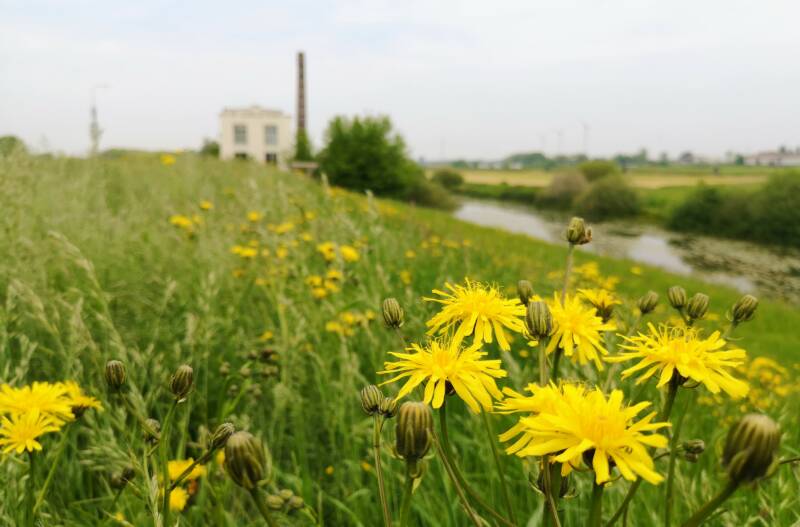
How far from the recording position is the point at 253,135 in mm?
47719

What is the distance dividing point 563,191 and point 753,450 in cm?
4542

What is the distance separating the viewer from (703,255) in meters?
20.4

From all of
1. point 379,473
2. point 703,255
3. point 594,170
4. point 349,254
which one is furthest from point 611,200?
point 379,473

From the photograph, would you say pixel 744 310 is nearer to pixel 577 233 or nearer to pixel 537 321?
pixel 577 233

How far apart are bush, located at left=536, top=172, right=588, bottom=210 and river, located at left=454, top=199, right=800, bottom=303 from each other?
11.8 meters

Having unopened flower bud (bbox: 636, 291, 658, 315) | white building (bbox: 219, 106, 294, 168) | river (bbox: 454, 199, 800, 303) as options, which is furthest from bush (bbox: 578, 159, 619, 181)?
unopened flower bud (bbox: 636, 291, 658, 315)

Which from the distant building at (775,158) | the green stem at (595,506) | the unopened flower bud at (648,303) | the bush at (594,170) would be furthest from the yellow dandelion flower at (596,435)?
the distant building at (775,158)

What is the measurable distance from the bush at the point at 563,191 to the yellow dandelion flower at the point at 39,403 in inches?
1699

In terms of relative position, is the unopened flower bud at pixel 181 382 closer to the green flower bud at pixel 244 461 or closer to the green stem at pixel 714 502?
the green flower bud at pixel 244 461

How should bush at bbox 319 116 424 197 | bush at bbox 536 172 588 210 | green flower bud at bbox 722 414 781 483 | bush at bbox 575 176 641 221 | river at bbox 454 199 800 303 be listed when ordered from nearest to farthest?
1. green flower bud at bbox 722 414 781 483
2. river at bbox 454 199 800 303
3. bush at bbox 319 116 424 197
4. bush at bbox 575 176 641 221
5. bush at bbox 536 172 588 210

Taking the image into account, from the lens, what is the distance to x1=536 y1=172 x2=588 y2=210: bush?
139 feet

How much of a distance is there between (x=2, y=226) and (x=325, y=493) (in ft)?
6.54

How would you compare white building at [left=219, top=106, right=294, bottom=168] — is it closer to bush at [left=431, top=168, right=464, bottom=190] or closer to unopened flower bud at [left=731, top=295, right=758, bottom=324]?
bush at [left=431, top=168, right=464, bottom=190]

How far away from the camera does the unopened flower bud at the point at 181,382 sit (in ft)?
2.72
